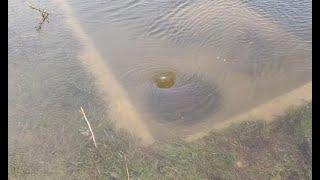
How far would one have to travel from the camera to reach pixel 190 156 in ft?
15.3

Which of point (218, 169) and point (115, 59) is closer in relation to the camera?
point (218, 169)

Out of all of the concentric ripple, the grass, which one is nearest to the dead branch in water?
the concentric ripple

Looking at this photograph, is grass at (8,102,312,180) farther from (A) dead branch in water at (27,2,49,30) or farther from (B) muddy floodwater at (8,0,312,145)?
(A) dead branch in water at (27,2,49,30)

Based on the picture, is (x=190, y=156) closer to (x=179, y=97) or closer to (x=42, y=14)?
(x=179, y=97)

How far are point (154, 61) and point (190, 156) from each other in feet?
6.37

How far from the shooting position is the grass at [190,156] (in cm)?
451

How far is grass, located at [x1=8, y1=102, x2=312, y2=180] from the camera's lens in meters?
4.51

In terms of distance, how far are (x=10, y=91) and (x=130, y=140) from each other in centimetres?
182

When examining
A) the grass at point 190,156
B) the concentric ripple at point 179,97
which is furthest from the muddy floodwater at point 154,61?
the grass at point 190,156

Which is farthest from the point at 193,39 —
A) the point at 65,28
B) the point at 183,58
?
the point at 65,28

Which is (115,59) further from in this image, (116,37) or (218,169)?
(218,169)

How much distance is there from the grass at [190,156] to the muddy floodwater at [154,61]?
0.30m

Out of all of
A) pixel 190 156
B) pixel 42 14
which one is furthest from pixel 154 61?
pixel 42 14

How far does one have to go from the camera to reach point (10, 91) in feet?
18.3
